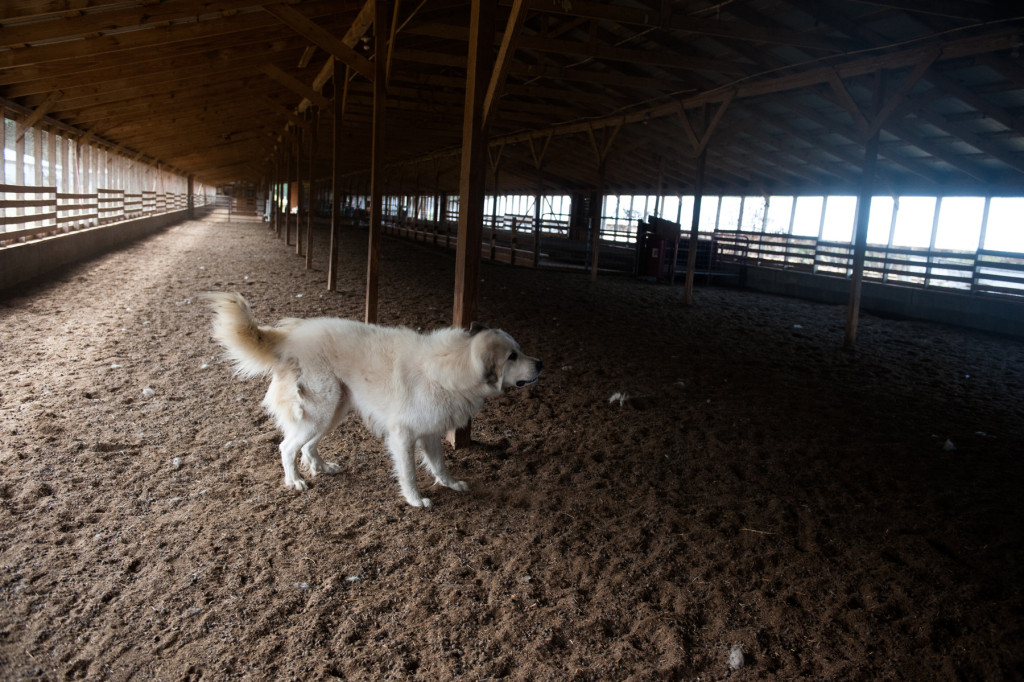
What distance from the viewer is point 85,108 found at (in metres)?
15.0

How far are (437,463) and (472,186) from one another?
2096 millimetres

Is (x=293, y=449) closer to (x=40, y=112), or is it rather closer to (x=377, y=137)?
(x=377, y=137)

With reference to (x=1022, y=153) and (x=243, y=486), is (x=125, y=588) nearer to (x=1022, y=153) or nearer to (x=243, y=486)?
(x=243, y=486)

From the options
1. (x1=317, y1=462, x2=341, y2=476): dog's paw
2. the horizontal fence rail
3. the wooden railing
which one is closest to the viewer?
(x1=317, y1=462, x2=341, y2=476): dog's paw

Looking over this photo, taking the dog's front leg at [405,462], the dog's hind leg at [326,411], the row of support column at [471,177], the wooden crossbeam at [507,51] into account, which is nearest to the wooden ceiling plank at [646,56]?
the row of support column at [471,177]

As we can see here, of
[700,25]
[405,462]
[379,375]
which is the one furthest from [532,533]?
[700,25]

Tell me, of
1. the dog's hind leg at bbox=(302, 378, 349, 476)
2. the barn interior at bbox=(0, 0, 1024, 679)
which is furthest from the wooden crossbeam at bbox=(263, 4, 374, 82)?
the dog's hind leg at bbox=(302, 378, 349, 476)

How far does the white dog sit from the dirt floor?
407 millimetres

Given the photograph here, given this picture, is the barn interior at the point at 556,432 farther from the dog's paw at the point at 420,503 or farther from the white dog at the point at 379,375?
the white dog at the point at 379,375

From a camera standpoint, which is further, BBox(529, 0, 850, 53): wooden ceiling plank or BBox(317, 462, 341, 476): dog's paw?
BBox(529, 0, 850, 53): wooden ceiling plank

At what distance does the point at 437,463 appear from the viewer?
3.97 meters

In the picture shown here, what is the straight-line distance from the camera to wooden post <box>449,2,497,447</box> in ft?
15.5

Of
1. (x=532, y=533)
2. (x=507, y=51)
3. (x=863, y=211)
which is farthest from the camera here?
(x=863, y=211)

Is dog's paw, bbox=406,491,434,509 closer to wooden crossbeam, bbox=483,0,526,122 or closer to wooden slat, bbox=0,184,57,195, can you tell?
wooden crossbeam, bbox=483,0,526,122
